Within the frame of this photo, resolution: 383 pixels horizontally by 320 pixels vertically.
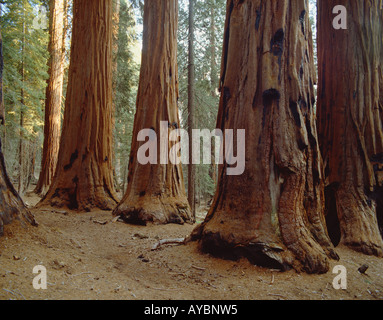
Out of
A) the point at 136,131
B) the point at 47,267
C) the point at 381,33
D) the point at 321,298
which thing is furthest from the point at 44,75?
the point at 321,298

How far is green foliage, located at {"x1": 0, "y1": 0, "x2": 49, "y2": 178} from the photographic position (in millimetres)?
9031

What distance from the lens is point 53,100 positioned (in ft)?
34.3

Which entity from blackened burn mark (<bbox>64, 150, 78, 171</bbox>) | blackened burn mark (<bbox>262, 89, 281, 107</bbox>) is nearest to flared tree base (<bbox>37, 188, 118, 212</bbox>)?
blackened burn mark (<bbox>64, 150, 78, 171</bbox>)

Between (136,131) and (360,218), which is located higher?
(136,131)

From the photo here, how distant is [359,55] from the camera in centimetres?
390

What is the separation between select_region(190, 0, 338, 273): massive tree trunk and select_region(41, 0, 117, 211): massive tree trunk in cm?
407

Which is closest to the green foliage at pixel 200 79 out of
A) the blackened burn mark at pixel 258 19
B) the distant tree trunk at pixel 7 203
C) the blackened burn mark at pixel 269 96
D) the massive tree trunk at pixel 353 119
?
the massive tree trunk at pixel 353 119

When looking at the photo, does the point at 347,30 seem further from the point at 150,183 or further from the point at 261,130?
the point at 150,183

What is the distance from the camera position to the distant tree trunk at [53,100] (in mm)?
10086

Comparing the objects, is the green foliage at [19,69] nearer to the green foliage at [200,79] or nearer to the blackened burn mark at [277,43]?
the green foliage at [200,79]

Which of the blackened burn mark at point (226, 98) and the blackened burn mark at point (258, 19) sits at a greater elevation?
the blackened burn mark at point (258, 19)

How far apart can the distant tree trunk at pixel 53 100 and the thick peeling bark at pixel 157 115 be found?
5.99 meters

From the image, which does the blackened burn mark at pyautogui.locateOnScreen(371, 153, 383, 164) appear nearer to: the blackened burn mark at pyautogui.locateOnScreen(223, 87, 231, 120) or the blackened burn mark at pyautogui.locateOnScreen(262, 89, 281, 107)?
the blackened burn mark at pyautogui.locateOnScreen(262, 89, 281, 107)
